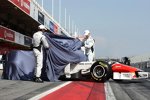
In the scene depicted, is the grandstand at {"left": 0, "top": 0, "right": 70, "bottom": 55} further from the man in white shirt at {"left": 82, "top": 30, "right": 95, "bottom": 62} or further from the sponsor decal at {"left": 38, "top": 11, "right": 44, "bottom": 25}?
the man in white shirt at {"left": 82, "top": 30, "right": 95, "bottom": 62}

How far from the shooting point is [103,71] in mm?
12742

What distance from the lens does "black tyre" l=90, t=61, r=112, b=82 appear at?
1271cm

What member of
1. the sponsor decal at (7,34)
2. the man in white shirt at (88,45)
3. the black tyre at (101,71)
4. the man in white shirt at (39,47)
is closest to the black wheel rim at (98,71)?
the black tyre at (101,71)

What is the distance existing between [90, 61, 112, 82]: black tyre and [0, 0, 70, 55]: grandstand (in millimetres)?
21339

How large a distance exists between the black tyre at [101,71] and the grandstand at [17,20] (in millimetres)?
21339

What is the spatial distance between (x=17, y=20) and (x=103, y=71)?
35483 mm

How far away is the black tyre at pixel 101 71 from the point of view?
12.7 metres

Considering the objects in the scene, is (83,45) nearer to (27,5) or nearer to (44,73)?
(44,73)

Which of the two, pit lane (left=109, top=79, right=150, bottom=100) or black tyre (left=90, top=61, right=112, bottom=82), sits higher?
black tyre (left=90, top=61, right=112, bottom=82)

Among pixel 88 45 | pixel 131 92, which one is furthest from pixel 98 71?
pixel 131 92

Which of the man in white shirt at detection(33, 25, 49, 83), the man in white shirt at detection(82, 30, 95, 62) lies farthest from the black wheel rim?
the man in white shirt at detection(33, 25, 49, 83)

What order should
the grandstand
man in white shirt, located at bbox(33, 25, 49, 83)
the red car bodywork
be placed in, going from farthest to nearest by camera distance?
1. the grandstand
2. the red car bodywork
3. man in white shirt, located at bbox(33, 25, 49, 83)

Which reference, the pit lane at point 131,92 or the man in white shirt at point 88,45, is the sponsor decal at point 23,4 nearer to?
the man in white shirt at point 88,45

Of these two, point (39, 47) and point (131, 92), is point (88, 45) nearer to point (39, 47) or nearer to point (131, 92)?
point (39, 47)
